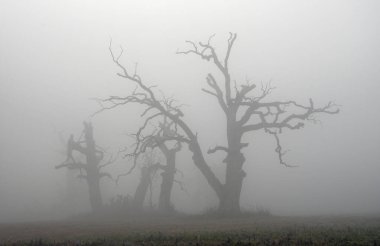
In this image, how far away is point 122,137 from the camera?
309 feet

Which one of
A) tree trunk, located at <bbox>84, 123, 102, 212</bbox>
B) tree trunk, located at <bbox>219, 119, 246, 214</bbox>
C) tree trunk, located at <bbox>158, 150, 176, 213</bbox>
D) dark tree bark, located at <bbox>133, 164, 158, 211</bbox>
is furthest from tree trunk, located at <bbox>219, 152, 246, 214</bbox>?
tree trunk, located at <bbox>84, 123, 102, 212</bbox>

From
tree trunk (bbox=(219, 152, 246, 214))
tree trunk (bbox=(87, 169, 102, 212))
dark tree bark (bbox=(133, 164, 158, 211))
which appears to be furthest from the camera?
dark tree bark (bbox=(133, 164, 158, 211))

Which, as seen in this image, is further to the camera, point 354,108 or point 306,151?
point 354,108

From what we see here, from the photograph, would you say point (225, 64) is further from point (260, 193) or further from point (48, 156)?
point (48, 156)

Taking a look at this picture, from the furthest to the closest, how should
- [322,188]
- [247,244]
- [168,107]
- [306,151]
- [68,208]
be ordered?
[306,151]
[322,188]
[68,208]
[168,107]
[247,244]

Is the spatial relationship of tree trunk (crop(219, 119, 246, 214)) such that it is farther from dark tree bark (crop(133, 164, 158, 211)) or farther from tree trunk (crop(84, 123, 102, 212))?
tree trunk (crop(84, 123, 102, 212))

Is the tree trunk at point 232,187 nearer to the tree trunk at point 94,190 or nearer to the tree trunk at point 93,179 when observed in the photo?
the tree trunk at point 94,190

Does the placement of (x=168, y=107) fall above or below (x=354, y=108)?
below

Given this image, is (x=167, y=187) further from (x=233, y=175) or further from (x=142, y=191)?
(x=233, y=175)

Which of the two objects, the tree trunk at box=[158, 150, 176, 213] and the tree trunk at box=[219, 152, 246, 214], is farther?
the tree trunk at box=[158, 150, 176, 213]

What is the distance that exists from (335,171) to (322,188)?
11.4 meters

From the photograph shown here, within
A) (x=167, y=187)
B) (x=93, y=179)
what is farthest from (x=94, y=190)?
(x=167, y=187)

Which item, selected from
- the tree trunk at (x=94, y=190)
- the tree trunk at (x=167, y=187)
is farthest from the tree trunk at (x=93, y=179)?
the tree trunk at (x=167, y=187)

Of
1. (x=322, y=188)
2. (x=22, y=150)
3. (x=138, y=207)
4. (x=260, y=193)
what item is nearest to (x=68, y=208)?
(x=138, y=207)
